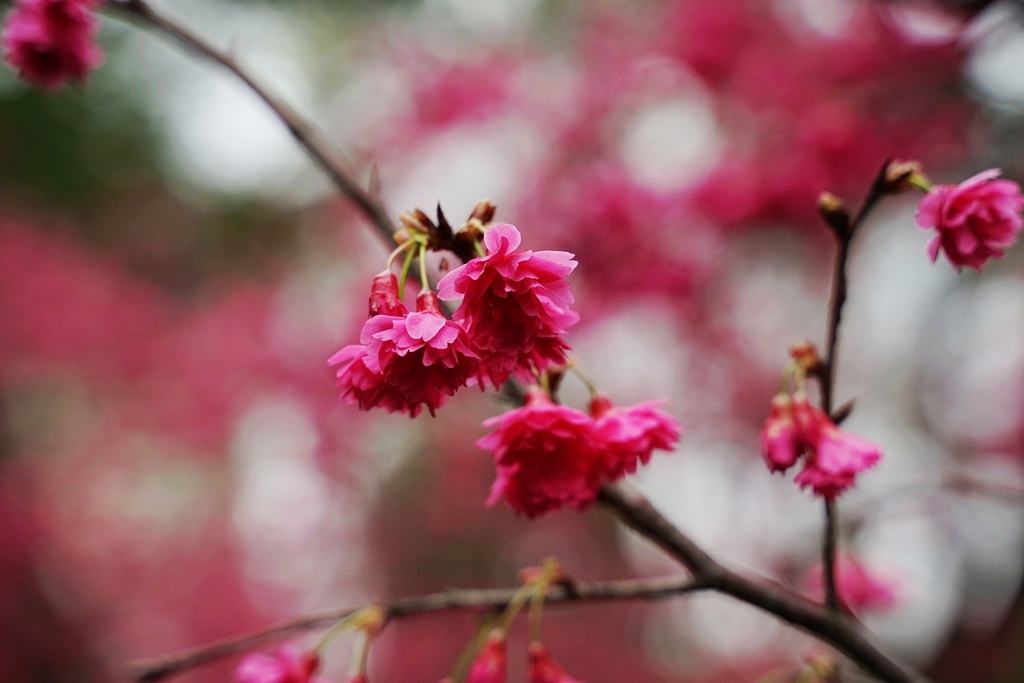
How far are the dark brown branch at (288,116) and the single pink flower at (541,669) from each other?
0.51 metres

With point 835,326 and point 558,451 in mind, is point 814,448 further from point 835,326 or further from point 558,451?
point 558,451

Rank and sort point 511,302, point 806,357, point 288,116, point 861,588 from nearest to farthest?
point 511,302 → point 806,357 → point 288,116 → point 861,588

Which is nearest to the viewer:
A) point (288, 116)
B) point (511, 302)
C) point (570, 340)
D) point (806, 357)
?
point (511, 302)

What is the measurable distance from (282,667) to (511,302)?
57 centimetres

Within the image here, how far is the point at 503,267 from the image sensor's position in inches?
23.8

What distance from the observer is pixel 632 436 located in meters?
0.77

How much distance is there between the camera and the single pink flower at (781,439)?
0.81 m

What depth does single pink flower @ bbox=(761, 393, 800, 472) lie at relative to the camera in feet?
2.66

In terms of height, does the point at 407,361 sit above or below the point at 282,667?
above

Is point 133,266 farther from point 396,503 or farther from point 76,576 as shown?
point 396,503

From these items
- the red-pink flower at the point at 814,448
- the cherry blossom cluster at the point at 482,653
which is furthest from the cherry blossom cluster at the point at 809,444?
the cherry blossom cluster at the point at 482,653

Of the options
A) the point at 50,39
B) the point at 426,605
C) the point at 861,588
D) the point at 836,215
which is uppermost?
the point at 50,39

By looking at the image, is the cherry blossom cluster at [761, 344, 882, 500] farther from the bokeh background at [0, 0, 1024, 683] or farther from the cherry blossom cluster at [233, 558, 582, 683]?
the bokeh background at [0, 0, 1024, 683]

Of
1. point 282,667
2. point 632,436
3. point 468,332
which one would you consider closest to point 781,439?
point 632,436
